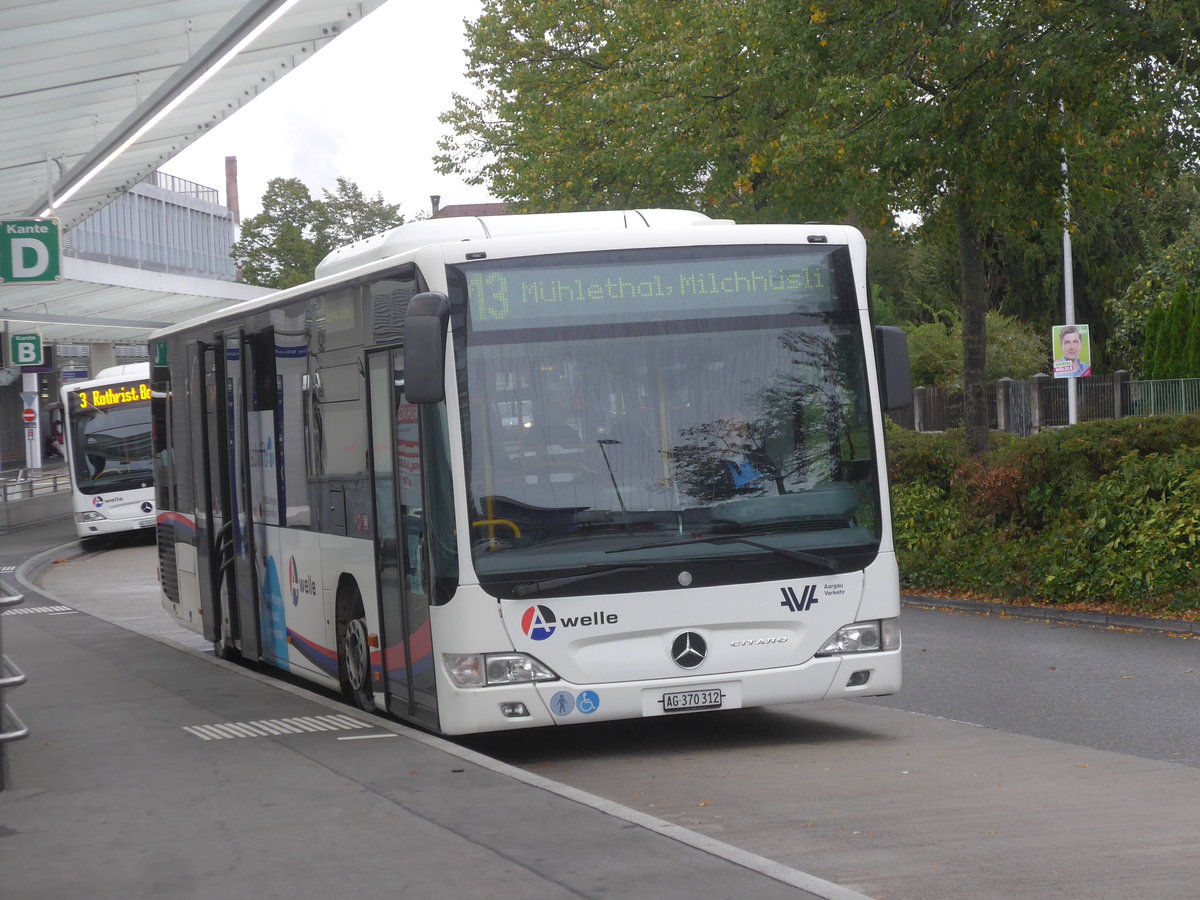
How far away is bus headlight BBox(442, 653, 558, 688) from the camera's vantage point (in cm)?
901

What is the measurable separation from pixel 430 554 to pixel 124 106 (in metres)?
15.8

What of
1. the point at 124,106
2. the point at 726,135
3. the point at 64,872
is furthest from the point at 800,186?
the point at 64,872

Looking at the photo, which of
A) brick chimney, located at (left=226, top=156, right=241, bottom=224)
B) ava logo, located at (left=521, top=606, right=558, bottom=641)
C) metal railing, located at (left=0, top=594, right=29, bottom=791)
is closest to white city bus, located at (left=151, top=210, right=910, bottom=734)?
ava logo, located at (left=521, top=606, right=558, bottom=641)

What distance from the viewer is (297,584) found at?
478 inches

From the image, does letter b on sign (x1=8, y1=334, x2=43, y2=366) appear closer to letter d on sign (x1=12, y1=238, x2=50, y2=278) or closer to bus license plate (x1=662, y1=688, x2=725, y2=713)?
letter d on sign (x1=12, y1=238, x2=50, y2=278)

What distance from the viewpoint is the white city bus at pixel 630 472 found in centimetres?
904

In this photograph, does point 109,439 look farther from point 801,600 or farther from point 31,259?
point 801,600

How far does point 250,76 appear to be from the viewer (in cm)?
2256

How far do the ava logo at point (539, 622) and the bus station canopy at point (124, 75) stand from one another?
8.77 meters

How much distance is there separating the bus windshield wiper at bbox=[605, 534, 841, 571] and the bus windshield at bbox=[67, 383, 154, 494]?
2715 centimetres

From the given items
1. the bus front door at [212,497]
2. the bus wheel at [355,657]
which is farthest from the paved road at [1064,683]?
the bus front door at [212,497]

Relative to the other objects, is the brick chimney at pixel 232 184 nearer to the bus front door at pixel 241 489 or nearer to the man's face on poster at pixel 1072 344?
the man's face on poster at pixel 1072 344

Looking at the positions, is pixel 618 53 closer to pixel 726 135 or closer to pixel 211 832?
pixel 726 135

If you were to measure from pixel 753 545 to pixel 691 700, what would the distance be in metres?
0.90
